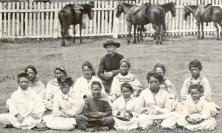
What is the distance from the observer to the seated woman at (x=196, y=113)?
739 centimetres

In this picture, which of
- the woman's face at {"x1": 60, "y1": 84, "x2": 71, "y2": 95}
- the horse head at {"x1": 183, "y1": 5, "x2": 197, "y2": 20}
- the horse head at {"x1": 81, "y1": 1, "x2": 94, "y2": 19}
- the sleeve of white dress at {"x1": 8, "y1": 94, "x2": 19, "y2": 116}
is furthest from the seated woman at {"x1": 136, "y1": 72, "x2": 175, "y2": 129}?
the horse head at {"x1": 183, "y1": 5, "x2": 197, "y2": 20}

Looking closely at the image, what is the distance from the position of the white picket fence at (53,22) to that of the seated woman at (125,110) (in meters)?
9.24

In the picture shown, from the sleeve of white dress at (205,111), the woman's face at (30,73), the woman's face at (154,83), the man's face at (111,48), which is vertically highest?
the man's face at (111,48)

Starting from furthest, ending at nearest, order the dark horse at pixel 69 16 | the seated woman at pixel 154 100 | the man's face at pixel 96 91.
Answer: the dark horse at pixel 69 16
the seated woman at pixel 154 100
the man's face at pixel 96 91

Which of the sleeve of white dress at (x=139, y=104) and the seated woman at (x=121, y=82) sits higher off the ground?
the seated woman at (x=121, y=82)

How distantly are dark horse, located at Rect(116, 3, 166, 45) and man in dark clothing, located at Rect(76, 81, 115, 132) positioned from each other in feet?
26.5

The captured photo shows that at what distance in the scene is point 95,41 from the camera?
16.2m

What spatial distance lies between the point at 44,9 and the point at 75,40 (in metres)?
1.51

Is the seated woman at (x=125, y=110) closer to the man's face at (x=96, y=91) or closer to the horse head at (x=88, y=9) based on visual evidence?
the man's face at (x=96, y=91)

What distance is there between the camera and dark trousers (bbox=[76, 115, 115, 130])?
291 inches

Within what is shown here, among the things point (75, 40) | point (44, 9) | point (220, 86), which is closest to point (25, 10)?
point (44, 9)

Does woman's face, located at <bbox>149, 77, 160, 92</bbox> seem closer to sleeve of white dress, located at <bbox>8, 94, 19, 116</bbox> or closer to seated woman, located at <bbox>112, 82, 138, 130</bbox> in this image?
seated woman, located at <bbox>112, 82, 138, 130</bbox>

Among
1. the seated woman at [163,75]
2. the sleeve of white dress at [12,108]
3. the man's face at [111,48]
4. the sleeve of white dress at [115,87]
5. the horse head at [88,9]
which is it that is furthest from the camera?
the horse head at [88,9]

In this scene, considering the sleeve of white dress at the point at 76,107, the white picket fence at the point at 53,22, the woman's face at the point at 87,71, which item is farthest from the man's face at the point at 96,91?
the white picket fence at the point at 53,22
